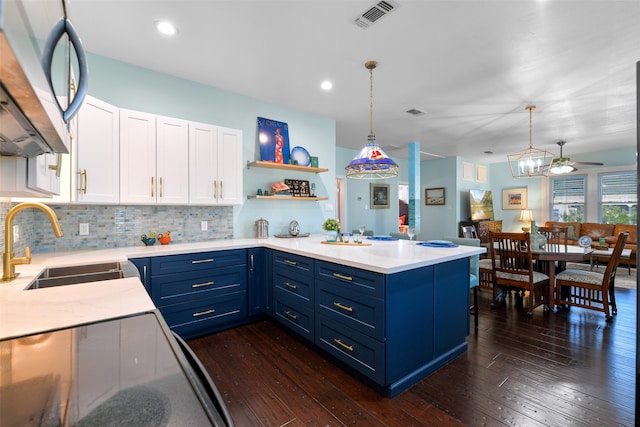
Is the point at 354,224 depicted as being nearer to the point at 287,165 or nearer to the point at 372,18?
the point at 287,165

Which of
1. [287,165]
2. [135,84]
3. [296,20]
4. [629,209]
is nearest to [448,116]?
[287,165]

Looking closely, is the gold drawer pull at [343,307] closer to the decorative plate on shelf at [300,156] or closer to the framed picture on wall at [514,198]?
the decorative plate on shelf at [300,156]

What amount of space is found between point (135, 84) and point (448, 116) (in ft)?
13.7

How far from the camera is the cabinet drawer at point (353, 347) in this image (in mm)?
1952

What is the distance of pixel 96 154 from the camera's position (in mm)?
2471

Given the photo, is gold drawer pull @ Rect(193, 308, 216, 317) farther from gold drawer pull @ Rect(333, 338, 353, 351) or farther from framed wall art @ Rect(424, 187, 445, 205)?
framed wall art @ Rect(424, 187, 445, 205)

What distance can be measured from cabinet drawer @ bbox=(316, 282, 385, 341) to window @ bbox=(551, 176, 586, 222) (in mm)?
8276

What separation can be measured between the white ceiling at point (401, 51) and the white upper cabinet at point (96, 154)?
2.15 feet

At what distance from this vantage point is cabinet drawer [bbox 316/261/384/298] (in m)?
1.92

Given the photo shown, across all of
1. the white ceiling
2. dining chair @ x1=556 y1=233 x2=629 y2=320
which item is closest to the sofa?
the white ceiling

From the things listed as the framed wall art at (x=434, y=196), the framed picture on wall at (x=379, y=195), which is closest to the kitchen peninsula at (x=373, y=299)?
the framed picture on wall at (x=379, y=195)

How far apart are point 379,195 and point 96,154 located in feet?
19.3

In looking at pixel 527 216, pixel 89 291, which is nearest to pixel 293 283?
pixel 89 291

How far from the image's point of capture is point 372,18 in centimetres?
226
